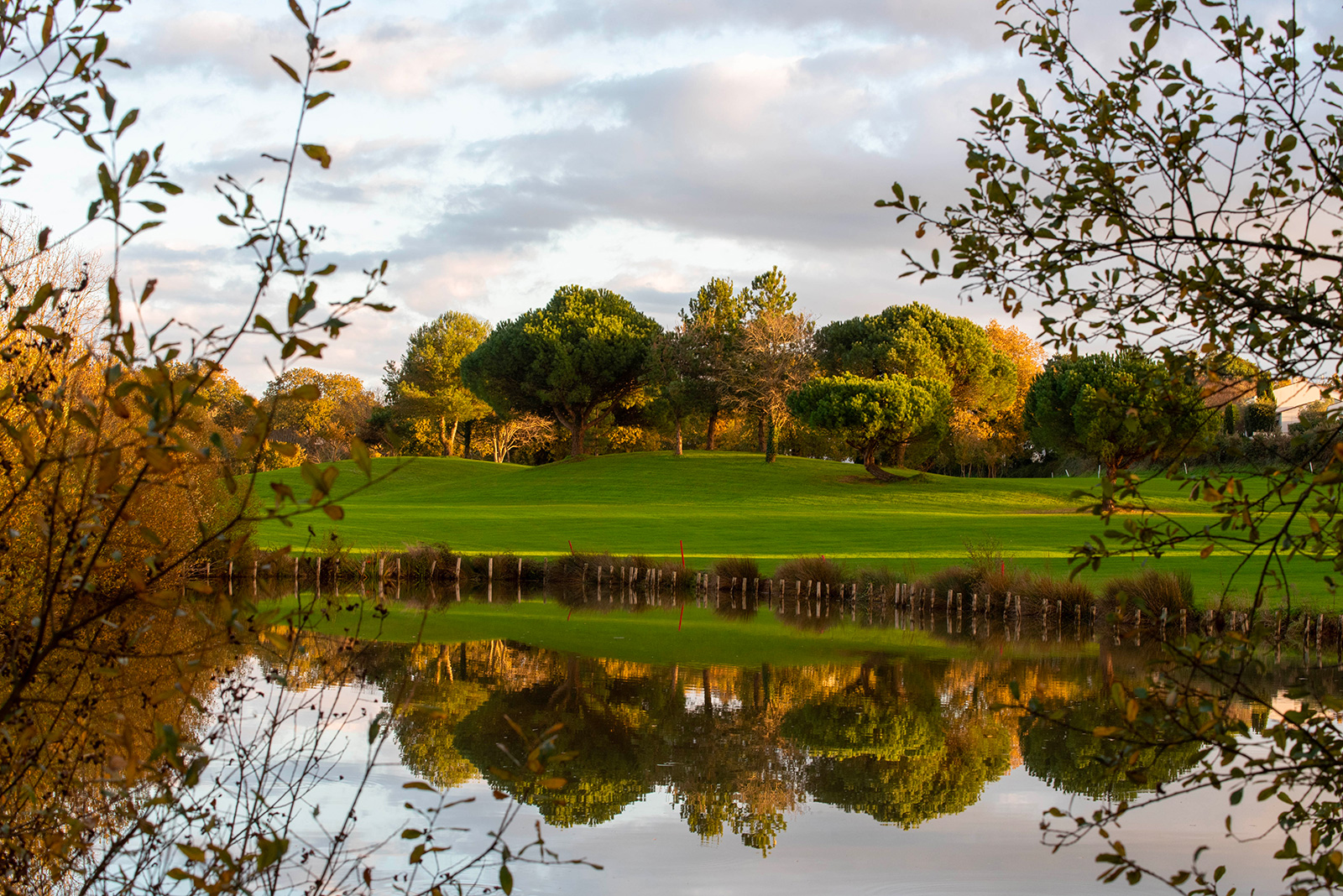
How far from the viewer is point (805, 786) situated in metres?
8.41

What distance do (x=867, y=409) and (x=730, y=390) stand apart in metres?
10.4

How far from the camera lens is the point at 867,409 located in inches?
1756

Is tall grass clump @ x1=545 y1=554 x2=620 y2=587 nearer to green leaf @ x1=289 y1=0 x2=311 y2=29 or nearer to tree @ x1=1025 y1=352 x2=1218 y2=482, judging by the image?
tree @ x1=1025 y1=352 x2=1218 y2=482

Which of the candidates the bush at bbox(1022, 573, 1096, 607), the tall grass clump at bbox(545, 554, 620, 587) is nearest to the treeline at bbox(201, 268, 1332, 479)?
the tall grass clump at bbox(545, 554, 620, 587)

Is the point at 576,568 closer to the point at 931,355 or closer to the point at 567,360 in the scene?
the point at 567,360

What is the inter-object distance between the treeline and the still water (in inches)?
1197

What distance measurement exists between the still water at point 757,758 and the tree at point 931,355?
3990 cm

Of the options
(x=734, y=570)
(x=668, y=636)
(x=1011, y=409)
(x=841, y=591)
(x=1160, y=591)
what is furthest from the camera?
(x=1011, y=409)

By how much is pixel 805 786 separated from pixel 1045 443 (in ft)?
158

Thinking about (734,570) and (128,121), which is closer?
(128,121)

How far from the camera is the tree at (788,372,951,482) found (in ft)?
147

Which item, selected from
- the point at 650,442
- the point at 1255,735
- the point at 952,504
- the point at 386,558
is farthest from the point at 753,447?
the point at 1255,735

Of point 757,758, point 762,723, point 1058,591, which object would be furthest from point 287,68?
point 1058,591

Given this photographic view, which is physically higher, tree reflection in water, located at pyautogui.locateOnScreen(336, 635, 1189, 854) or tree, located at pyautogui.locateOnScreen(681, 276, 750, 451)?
tree, located at pyautogui.locateOnScreen(681, 276, 750, 451)
